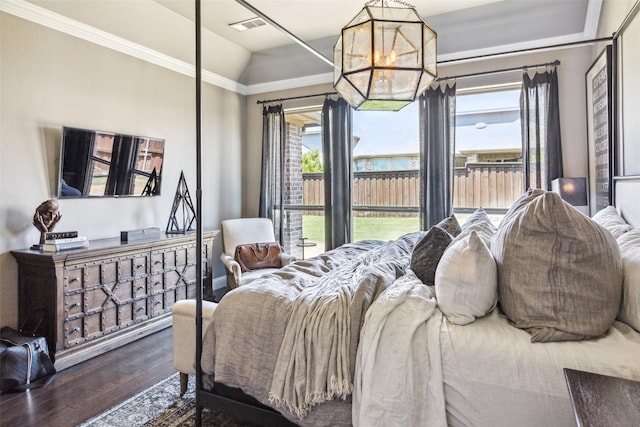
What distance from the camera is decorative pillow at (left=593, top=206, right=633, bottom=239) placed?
1938mm

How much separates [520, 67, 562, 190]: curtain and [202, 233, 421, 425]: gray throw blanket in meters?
2.47

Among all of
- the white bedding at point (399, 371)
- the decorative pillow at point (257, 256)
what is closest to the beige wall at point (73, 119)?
the decorative pillow at point (257, 256)

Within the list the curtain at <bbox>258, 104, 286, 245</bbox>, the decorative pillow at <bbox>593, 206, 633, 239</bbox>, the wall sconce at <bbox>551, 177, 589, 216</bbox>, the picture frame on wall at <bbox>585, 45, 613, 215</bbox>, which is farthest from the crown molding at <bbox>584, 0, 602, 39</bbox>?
the curtain at <bbox>258, 104, 286, 245</bbox>

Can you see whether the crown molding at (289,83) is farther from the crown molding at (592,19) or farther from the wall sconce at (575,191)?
the wall sconce at (575,191)

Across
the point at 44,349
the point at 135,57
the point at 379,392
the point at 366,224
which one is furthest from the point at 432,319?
the point at 135,57

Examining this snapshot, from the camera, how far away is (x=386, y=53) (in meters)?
2.30

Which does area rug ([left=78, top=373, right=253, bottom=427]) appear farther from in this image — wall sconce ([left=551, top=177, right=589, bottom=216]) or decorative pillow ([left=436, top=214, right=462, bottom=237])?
wall sconce ([left=551, top=177, right=589, bottom=216])

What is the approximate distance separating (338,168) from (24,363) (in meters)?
3.51

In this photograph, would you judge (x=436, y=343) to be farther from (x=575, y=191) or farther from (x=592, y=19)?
(x=592, y=19)

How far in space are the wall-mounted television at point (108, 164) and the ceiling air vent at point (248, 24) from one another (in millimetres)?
1556

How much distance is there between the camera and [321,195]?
5109mm

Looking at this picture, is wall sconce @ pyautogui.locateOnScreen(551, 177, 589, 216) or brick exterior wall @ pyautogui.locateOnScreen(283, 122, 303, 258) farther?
Result: brick exterior wall @ pyautogui.locateOnScreen(283, 122, 303, 258)

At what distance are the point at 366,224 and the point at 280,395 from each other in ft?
11.0

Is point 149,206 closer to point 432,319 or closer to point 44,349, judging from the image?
point 44,349
